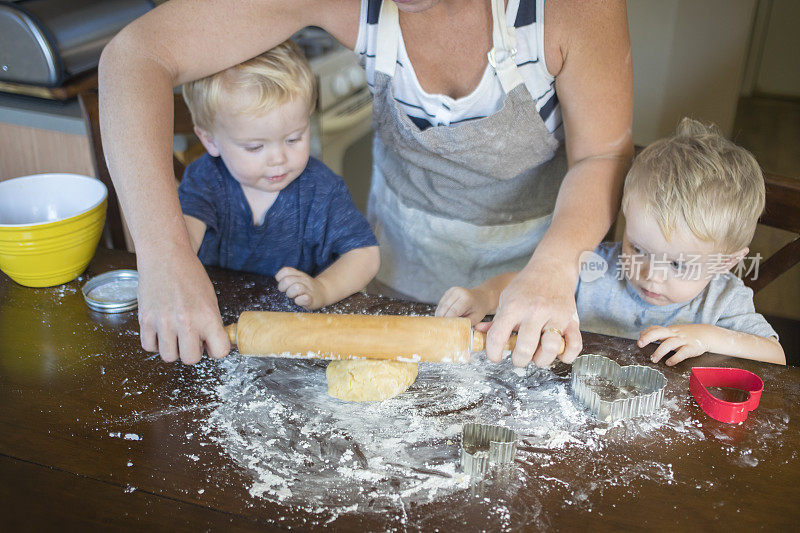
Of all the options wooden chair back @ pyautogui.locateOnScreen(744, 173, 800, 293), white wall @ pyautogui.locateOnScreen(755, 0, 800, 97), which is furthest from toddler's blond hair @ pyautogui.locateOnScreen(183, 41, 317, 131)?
white wall @ pyautogui.locateOnScreen(755, 0, 800, 97)

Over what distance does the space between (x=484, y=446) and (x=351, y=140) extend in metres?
2.11

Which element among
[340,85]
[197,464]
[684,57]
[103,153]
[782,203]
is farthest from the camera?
[684,57]

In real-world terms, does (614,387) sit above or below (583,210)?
below

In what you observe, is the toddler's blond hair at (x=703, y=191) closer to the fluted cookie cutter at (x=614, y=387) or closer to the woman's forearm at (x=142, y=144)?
the fluted cookie cutter at (x=614, y=387)

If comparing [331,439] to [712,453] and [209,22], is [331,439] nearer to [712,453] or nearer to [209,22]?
[712,453]

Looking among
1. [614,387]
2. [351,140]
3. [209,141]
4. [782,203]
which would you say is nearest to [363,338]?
[614,387]

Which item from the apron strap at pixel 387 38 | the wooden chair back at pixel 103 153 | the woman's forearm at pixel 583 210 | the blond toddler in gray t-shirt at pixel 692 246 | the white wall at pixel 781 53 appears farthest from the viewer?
the white wall at pixel 781 53

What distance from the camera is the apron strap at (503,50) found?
1.23 meters

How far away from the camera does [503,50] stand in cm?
125

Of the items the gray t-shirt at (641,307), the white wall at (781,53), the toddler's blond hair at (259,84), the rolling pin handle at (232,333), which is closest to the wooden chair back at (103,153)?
the toddler's blond hair at (259,84)

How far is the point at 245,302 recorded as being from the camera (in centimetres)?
126

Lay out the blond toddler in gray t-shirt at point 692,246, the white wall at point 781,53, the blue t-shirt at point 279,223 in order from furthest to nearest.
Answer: the white wall at point 781,53, the blue t-shirt at point 279,223, the blond toddler in gray t-shirt at point 692,246

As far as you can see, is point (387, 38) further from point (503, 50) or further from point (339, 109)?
point (339, 109)

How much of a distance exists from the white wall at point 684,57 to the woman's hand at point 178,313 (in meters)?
2.97
